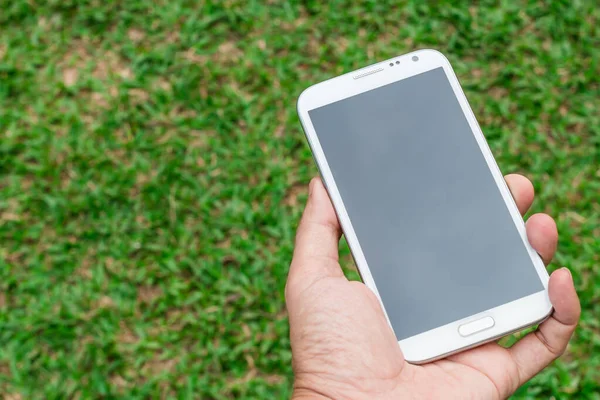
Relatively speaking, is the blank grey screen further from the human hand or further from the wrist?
the wrist

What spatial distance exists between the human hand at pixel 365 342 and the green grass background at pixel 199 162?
0.97m

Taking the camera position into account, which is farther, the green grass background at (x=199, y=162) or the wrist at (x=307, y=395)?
the green grass background at (x=199, y=162)

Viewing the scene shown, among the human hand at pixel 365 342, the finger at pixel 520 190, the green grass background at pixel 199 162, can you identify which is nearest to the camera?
the human hand at pixel 365 342

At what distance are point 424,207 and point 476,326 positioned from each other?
54 cm

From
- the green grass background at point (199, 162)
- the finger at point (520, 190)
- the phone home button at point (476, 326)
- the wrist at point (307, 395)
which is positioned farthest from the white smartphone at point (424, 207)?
the green grass background at point (199, 162)

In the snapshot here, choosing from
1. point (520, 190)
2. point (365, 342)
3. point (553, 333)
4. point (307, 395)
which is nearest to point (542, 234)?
point (520, 190)

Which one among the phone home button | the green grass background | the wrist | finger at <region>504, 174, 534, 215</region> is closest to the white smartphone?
the phone home button

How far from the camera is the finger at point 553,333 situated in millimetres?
2365

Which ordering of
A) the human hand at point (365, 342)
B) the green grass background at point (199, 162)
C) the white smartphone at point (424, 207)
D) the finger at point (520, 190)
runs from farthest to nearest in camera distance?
the green grass background at point (199, 162)
the finger at point (520, 190)
the white smartphone at point (424, 207)
the human hand at point (365, 342)

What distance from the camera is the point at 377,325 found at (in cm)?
238

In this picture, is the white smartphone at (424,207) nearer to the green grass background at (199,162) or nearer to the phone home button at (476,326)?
the phone home button at (476,326)

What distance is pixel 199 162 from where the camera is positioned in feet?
12.6

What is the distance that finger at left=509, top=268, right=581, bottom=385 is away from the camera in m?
2.37

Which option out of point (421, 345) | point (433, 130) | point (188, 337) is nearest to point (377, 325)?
point (421, 345)
